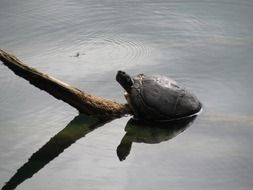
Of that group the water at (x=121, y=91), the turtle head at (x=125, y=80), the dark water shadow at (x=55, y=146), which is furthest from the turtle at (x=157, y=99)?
the dark water shadow at (x=55, y=146)

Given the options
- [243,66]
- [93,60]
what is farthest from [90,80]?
[243,66]

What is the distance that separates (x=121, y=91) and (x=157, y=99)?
1.74 feet

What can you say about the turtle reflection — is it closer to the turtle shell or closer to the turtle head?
the turtle shell

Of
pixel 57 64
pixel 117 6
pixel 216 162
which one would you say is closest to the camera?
pixel 216 162

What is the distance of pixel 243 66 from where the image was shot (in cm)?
452

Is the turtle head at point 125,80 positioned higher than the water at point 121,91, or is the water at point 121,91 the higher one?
the turtle head at point 125,80

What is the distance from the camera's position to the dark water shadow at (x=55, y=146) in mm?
3314

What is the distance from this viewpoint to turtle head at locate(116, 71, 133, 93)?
3.76 metres

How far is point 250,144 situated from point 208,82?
2.73ft

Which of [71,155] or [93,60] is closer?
[71,155]

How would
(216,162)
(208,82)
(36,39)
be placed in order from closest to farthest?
(216,162)
(208,82)
(36,39)

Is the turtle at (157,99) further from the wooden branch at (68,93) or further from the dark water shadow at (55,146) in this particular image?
the dark water shadow at (55,146)

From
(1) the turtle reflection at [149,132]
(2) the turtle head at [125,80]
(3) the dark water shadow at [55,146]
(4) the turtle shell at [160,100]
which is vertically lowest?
(3) the dark water shadow at [55,146]

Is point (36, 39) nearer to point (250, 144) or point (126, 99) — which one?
point (126, 99)
